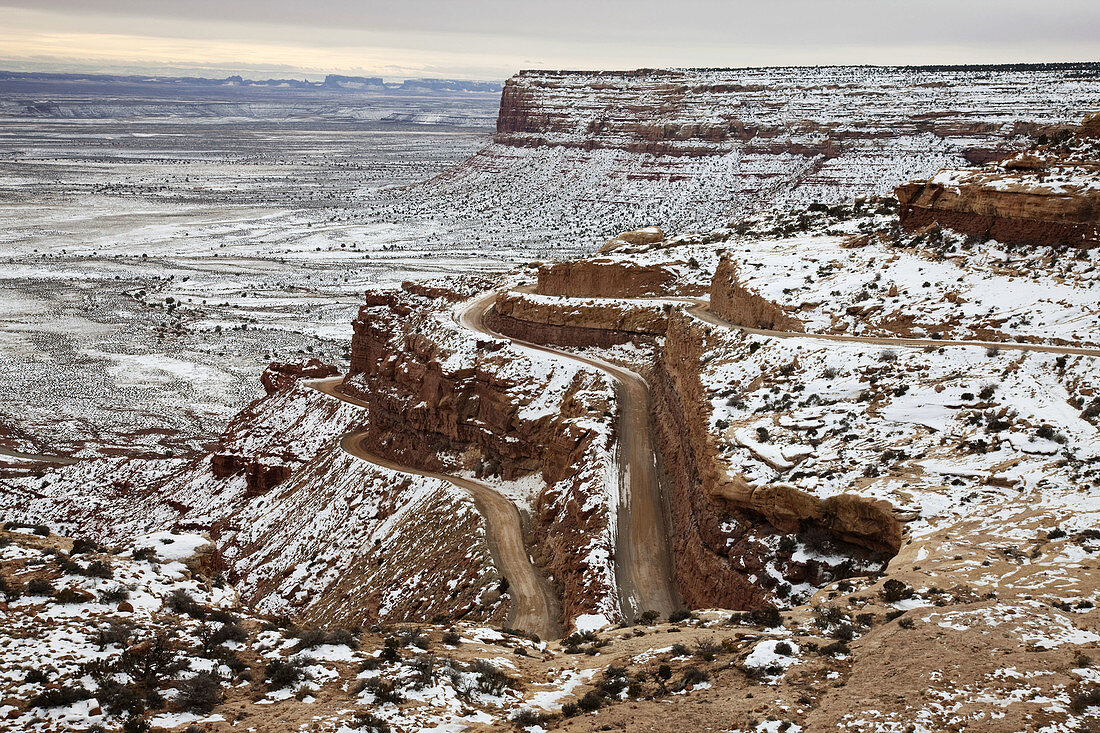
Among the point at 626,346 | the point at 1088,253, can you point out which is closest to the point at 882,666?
the point at 1088,253

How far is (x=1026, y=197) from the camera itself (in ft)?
111

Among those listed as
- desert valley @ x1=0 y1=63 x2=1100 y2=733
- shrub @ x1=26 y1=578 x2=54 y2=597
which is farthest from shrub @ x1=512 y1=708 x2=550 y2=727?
shrub @ x1=26 y1=578 x2=54 y2=597

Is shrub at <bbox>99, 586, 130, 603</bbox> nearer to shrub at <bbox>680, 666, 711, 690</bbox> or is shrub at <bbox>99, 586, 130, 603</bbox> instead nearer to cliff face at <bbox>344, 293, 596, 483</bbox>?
shrub at <bbox>680, 666, 711, 690</bbox>

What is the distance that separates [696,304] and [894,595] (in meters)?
27.9

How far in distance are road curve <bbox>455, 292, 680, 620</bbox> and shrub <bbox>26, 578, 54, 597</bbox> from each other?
13892mm

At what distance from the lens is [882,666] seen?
46.4 feet

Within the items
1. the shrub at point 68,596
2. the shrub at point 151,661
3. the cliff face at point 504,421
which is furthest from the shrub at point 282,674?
the cliff face at point 504,421

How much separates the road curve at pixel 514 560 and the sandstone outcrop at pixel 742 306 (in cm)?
1154

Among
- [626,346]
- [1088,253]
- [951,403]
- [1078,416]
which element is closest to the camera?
[1078,416]

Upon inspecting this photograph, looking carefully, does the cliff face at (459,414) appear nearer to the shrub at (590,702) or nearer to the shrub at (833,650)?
the shrub at (833,650)

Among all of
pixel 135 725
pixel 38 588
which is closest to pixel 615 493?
pixel 38 588

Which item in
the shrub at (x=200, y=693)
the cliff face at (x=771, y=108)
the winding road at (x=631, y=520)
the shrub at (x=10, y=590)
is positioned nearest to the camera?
the shrub at (x=200, y=693)

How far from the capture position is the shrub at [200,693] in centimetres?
1331

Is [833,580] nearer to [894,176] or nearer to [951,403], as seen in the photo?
[951,403]
